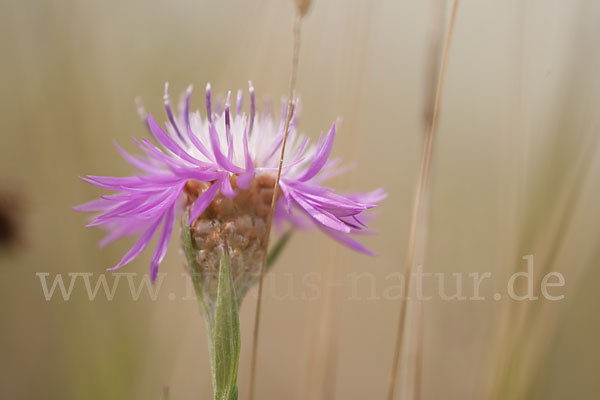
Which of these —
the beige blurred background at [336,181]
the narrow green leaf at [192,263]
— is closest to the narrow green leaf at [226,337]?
the narrow green leaf at [192,263]

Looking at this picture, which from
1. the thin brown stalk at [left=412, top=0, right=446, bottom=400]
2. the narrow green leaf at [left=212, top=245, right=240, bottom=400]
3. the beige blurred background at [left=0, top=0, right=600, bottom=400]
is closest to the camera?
the narrow green leaf at [left=212, top=245, right=240, bottom=400]

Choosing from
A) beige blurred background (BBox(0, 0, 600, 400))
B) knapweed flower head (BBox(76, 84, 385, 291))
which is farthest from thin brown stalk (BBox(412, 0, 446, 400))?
knapweed flower head (BBox(76, 84, 385, 291))

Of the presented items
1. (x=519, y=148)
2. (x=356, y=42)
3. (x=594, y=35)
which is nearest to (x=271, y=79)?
(x=356, y=42)

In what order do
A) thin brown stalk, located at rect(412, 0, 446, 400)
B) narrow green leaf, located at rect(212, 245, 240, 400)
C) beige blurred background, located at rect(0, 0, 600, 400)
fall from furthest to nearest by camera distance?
1. beige blurred background, located at rect(0, 0, 600, 400)
2. thin brown stalk, located at rect(412, 0, 446, 400)
3. narrow green leaf, located at rect(212, 245, 240, 400)

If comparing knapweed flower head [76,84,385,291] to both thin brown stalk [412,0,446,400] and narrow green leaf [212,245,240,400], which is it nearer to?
narrow green leaf [212,245,240,400]

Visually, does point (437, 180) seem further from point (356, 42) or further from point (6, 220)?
point (6, 220)

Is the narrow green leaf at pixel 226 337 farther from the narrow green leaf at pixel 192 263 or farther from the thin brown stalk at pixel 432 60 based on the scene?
the thin brown stalk at pixel 432 60

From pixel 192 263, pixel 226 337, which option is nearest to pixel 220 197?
pixel 192 263
